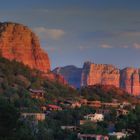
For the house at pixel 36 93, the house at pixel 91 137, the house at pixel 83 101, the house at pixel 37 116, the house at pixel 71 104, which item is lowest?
the house at pixel 91 137

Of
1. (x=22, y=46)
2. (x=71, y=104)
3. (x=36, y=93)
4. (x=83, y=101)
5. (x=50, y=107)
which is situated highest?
(x=22, y=46)

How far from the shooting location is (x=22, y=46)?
468 feet

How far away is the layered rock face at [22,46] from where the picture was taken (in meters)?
140

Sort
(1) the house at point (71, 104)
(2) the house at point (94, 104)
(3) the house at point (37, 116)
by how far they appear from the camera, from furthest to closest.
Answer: (2) the house at point (94, 104), (1) the house at point (71, 104), (3) the house at point (37, 116)

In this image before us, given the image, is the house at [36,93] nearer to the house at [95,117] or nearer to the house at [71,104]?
the house at [71,104]

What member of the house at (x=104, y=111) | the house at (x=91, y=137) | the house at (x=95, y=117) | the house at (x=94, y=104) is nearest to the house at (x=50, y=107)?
the house at (x=95, y=117)

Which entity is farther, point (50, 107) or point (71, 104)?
point (71, 104)

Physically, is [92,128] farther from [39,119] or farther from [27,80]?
[27,80]

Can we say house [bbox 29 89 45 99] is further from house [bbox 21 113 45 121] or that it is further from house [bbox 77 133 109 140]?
house [bbox 77 133 109 140]

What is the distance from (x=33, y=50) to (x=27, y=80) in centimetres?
2592

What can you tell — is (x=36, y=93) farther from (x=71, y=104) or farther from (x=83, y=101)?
(x=83, y=101)

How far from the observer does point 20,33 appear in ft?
468

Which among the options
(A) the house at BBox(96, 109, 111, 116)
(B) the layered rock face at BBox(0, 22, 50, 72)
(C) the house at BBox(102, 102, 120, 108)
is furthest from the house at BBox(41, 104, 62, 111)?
(B) the layered rock face at BBox(0, 22, 50, 72)

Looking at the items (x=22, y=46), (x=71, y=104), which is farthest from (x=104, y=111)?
(x=22, y=46)
